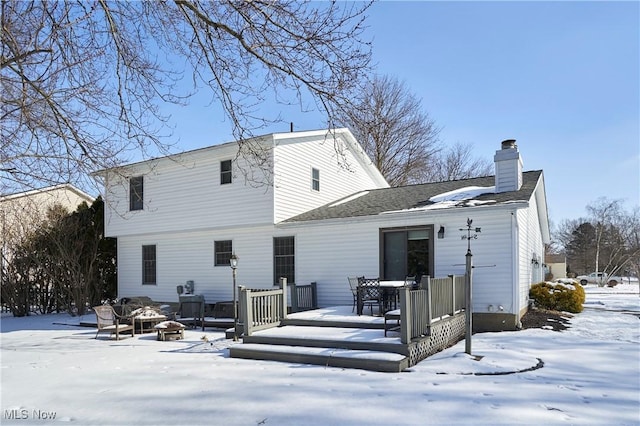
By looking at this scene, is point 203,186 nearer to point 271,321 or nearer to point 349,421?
point 271,321

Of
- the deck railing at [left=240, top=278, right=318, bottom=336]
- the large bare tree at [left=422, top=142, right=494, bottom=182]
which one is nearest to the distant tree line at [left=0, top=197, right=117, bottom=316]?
the deck railing at [left=240, top=278, right=318, bottom=336]

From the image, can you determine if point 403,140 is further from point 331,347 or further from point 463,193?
point 331,347

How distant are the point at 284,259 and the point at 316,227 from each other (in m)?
1.52

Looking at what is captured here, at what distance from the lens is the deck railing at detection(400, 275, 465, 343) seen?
742 centimetres

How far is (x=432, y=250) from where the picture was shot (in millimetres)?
11773

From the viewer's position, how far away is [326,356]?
7.71 meters

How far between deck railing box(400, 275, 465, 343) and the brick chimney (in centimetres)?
396

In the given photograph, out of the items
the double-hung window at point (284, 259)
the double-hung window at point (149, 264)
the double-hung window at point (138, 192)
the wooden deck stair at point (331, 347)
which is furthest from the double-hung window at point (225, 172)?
the wooden deck stair at point (331, 347)

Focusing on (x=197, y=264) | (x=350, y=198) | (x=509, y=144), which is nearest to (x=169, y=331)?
(x=197, y=264)

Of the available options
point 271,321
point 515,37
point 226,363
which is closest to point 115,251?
point 271,321

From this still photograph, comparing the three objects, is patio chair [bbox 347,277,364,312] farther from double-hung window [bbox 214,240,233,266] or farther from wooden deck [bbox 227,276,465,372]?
double-hung window [bbox 214,240,233,266]

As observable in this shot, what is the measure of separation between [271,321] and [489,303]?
516 cm

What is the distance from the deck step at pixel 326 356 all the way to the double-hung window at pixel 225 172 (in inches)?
263

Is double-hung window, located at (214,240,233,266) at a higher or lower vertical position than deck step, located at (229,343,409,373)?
higher
